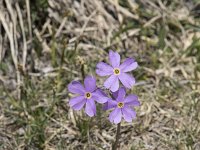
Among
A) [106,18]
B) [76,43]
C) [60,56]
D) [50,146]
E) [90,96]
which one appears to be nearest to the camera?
[90,96]

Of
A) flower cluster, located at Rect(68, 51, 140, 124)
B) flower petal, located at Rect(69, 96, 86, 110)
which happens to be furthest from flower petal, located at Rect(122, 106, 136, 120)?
flower petal, located at Rect(69, 96, 86, 110)

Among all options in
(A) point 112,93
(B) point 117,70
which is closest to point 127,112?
(A) point 112,93

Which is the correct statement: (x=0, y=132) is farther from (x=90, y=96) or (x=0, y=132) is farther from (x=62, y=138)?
(x=90, y=96)

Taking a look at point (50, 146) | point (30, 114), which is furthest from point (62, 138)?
point (30, 114)

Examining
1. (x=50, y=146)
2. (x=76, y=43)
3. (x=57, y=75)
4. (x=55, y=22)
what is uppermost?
(x=55, y=22)

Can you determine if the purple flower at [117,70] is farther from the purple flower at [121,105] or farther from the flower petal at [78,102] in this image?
the flower petal at [78,102]

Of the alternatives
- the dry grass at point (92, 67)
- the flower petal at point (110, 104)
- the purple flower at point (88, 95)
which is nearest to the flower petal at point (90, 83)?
the purple flower at point (88, 95)
